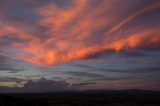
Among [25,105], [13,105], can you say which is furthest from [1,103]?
[25,105]

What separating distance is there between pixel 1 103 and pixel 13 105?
538 cm

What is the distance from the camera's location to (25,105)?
412ft

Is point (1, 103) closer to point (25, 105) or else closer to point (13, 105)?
point (13, 105)

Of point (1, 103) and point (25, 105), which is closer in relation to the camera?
point (1, 103)

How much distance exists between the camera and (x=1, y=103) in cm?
11525

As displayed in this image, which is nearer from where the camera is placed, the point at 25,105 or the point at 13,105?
the point at 13,105

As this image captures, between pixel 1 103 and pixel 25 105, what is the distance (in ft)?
45.3

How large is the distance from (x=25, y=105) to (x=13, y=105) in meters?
9.52

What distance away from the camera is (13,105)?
11706 centimetres
